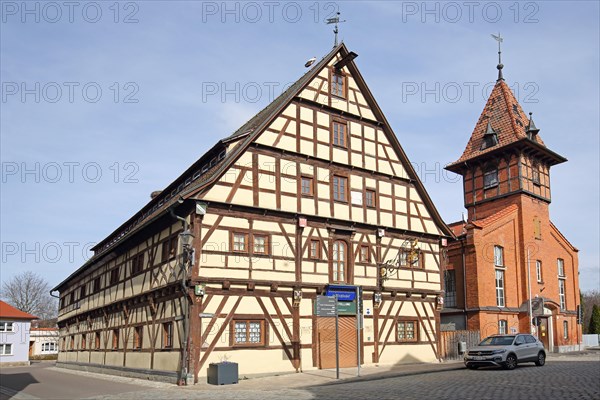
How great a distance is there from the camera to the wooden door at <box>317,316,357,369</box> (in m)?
25.5

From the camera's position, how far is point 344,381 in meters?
21.1

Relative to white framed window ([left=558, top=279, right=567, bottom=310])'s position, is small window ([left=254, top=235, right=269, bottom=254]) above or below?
above

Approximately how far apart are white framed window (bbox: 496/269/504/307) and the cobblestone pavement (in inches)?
522

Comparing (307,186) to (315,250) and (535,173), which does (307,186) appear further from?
(535,173)

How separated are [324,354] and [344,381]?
4.39m

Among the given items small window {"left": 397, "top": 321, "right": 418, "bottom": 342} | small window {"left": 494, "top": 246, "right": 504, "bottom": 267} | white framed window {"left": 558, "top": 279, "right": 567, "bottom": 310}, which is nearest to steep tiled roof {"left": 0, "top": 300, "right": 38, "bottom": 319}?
small window {"left": 397, "top": 321, "right": 418, "bottom": 342}

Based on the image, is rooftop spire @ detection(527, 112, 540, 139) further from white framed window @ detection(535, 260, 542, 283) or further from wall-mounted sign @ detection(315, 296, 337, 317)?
wall-mounted sign @ detection(315, 296, 337, 317)

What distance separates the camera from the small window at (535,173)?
41719 mm

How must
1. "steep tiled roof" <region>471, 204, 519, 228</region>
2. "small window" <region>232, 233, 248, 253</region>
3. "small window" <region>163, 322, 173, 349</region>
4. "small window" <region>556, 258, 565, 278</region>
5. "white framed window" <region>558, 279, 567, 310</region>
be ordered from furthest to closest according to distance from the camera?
"small window" <region>556, 258, 565, 278</region> < "white framed window" <region>558, 279, 567, 310</region> < "steep tiled roof" <region>471, 204, 519, 228</region> < "small window" <region>163, 322, 173, 349</region> < "small window" <region>232, 233, 248, 253</region>

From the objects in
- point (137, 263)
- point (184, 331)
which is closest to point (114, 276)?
point (137, 263)

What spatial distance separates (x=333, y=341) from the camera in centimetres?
2597

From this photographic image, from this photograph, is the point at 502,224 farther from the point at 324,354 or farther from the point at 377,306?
the point at 324,354

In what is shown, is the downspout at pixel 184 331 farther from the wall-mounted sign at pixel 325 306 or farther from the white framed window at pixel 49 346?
the white framed window at pixel 49 346

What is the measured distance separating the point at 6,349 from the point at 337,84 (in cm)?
4363
